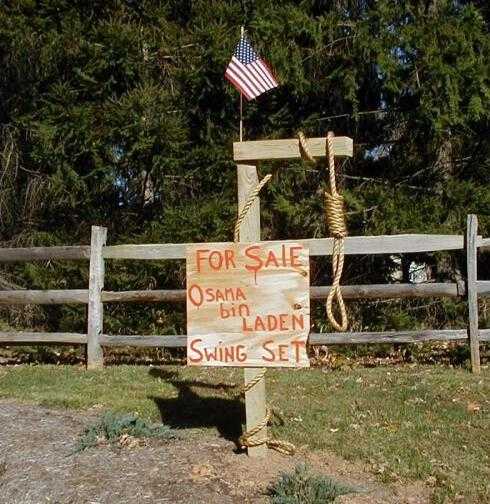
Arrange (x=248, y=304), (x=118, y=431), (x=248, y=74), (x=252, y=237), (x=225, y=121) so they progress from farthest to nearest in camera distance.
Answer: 1. (x=225, y=121)
2. (x=248, y=74)
3. (x=118, y=431)
4. (x=252, y=237)
5. (x=248, y=304)

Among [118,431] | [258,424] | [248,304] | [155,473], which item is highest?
[248,304]

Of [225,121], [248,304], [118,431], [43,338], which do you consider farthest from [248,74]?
[225,121]

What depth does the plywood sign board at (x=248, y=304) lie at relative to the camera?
4254 mm

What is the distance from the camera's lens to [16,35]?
418 inches

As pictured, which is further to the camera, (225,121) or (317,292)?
(225,121)

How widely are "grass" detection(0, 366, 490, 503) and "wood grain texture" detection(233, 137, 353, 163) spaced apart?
205cm

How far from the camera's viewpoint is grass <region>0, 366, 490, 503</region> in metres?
4.79

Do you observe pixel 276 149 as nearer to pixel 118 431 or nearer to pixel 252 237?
pixel 252 237

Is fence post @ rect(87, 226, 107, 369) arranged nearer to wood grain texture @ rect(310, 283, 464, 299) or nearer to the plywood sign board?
wood grain texture @ rect(310, 283, 464, 299)

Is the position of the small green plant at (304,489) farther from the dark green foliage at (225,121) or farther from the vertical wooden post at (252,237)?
the dark green foliage at (225,121)

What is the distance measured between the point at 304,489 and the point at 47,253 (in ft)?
18.8

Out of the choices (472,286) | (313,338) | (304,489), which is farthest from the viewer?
(313,338)

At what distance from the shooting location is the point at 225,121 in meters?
10.5

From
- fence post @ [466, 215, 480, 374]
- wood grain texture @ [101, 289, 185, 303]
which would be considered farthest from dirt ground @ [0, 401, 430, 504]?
fence post @ [466, 215, 480, 374]
